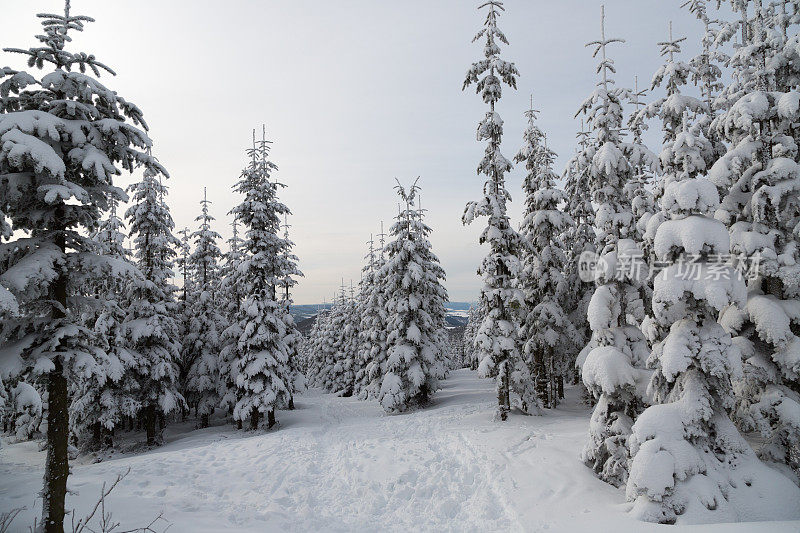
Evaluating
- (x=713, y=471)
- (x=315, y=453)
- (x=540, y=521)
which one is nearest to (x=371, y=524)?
(x=540, y=521)

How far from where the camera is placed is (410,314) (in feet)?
87.1

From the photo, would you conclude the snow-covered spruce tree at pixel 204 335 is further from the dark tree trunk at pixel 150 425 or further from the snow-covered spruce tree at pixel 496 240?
the snow-covered spruce tree at pixel 496 240

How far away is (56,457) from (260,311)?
1519 centimetres

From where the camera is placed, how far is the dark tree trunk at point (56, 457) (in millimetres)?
8891

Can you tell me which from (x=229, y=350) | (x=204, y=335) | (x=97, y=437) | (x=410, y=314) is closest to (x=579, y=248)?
(x=410, y=314)

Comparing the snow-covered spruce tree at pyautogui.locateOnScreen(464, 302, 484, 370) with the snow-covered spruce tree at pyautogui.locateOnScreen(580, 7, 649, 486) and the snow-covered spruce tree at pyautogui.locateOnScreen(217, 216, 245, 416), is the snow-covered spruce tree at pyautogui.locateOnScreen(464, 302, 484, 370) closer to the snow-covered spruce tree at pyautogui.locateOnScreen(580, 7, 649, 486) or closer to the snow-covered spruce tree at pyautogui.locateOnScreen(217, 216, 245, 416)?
the snow-covered spruce tree at pyautogui.locateOnScreen(217, 216, 245, 416)

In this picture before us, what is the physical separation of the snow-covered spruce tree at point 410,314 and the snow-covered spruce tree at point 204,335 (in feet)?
35.4

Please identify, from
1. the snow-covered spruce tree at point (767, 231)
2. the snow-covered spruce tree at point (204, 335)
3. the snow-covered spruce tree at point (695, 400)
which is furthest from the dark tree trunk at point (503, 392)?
the snow-covered spruce tree at point (204, 335)

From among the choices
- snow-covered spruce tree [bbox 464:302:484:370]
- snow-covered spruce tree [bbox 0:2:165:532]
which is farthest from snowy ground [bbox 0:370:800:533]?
snow-covered spruce tree [bbox 464:302:484:370]

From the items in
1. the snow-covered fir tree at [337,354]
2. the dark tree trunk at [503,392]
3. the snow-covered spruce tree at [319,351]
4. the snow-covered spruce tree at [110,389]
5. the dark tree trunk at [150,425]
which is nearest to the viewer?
the dark tree trunk at [503,392]

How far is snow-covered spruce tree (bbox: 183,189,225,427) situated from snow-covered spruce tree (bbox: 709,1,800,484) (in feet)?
85.5

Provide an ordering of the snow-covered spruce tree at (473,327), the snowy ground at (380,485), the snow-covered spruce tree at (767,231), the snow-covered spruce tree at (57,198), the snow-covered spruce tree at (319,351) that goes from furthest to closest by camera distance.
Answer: the snow-covered spruce tree at (319,351)
the snow-covered spruce tree at (473,327)
the snow-covered spruce tree at (767,231)
the snowy ground at (380,485)
the snow-covered spruce tree at (57,198)

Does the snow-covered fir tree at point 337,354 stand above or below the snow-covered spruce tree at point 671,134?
below

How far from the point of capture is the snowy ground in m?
10.6
